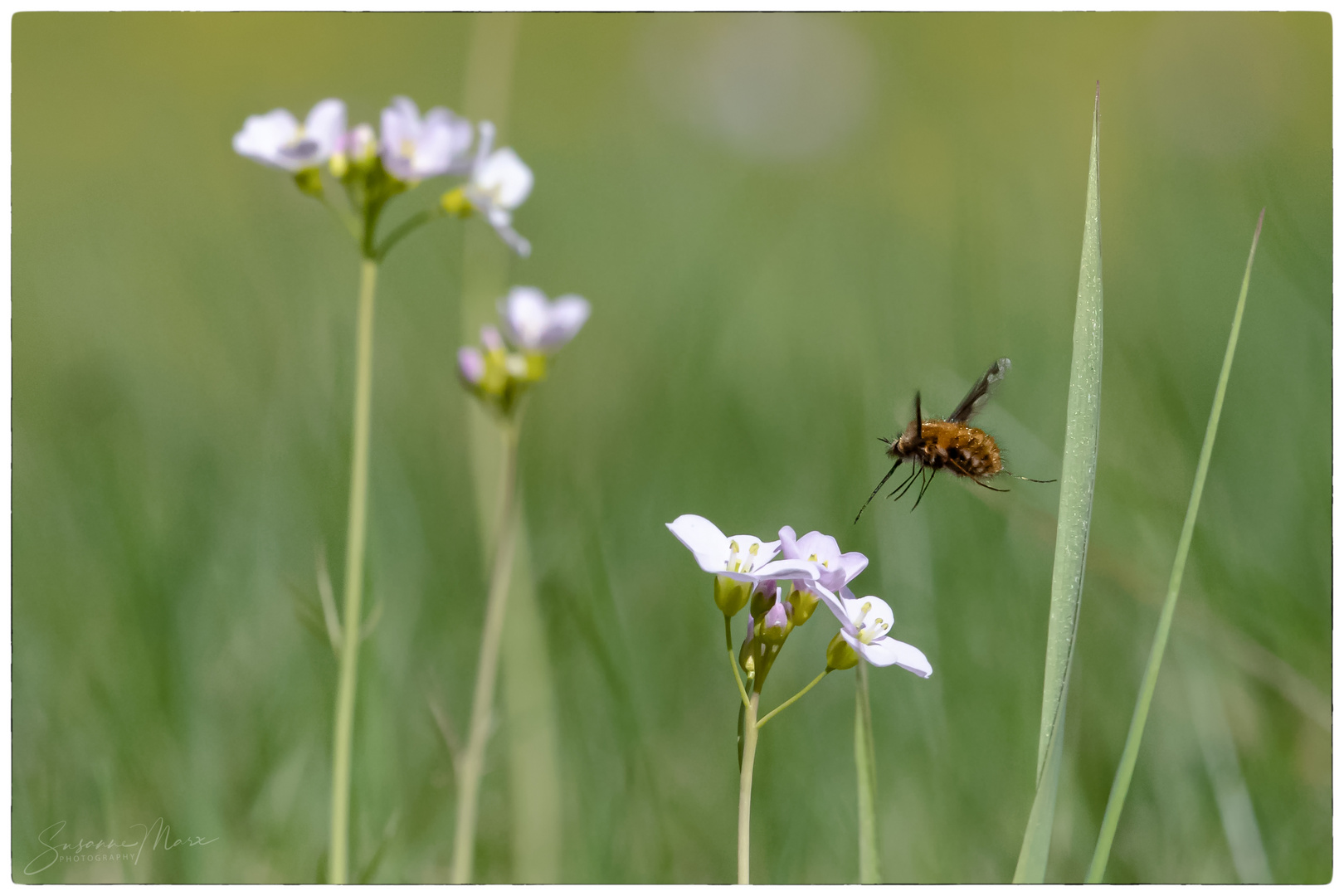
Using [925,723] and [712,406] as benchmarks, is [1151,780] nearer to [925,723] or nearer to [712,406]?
[925,723]

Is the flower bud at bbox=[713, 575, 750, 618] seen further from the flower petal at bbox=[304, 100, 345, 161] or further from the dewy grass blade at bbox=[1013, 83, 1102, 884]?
the flower petal at bbox=[304, 100, 345, 161]

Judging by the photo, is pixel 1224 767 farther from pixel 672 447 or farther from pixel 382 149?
pixel 382 149

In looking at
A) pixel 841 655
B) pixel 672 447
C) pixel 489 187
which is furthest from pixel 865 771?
pixel 672 447

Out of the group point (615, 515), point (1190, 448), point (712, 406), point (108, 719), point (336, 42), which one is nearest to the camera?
point (108, 719)

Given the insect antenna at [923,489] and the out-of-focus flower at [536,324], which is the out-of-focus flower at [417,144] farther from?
the insect antenna at [923,489]

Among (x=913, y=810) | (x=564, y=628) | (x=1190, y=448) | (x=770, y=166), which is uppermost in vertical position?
(x=770, y=166)

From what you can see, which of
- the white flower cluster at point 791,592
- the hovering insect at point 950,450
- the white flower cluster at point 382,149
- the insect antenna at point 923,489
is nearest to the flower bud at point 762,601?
the white flower cluster at point 791,592

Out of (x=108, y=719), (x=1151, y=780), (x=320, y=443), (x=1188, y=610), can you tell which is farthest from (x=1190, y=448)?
(x=108, y=719)
